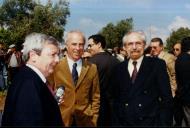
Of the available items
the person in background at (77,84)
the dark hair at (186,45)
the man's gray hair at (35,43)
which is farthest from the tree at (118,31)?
the man's gray hair at (35,43)

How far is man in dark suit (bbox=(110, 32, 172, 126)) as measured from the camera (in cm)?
634

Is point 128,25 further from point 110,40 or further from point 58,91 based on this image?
point 58,91

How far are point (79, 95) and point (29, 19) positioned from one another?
6527cm

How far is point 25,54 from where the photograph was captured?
16.7 ft

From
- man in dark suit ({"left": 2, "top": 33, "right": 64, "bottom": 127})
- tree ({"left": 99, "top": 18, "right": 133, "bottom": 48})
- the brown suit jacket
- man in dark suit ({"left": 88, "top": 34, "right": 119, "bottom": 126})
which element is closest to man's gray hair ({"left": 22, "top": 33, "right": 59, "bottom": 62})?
man in dark suit ({"left": 2, "top": 33, "right": 64, "bottom": 127})

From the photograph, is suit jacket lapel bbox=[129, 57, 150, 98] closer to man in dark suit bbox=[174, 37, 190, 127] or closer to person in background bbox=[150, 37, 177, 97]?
man in dark suit bbox=[174, 37, 190, 127]

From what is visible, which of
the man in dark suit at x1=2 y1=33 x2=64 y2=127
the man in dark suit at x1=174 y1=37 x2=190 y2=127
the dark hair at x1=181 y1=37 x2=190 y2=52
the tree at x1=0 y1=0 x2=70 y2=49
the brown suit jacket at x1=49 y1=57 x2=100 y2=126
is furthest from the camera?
the tree at x1=0 y1=0 x2=70 y2=49

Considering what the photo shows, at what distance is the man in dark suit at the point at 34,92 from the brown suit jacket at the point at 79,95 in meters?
1.50

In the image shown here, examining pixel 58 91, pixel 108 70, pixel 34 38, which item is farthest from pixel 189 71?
pixel 34 38

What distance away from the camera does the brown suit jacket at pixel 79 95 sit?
6590 millimetres

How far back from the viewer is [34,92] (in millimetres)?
4633

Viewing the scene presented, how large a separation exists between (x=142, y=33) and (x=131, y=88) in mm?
708

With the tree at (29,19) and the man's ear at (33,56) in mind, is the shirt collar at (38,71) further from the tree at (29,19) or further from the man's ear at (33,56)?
the tree at (29,19)

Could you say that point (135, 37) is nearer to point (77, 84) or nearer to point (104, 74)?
point (77, 84)
